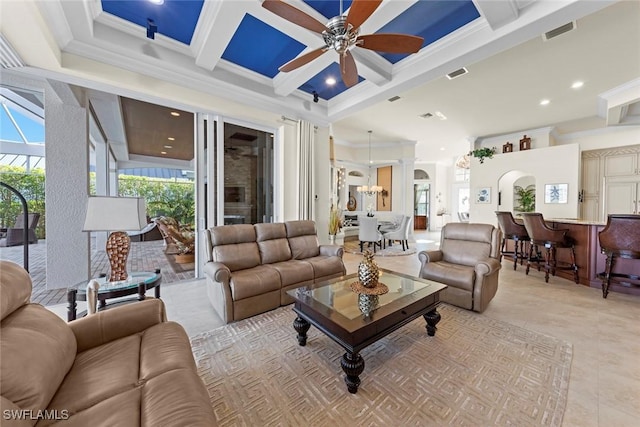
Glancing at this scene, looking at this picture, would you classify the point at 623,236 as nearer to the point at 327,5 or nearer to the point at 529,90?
A: the point at 529,90

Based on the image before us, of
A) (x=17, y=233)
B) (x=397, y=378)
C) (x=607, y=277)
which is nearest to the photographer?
(x=397, y=378)

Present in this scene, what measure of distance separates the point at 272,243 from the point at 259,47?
2.65 metres

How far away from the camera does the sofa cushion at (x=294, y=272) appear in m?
3.02

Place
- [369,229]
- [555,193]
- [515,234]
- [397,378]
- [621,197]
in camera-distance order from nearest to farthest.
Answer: [397,378]
[515,234]
[621,197]
[555,193]
[369,229]

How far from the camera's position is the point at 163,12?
276cm

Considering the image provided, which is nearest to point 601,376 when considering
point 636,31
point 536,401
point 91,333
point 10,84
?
point 536,401

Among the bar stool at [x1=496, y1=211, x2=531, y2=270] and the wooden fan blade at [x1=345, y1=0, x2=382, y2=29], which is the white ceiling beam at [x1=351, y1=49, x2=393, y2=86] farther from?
the bar stool at [x1=496, y1=211, x2=531, y2=270]

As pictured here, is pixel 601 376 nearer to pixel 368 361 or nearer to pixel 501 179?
pixel 368 361

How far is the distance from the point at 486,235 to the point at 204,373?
3.40 meters

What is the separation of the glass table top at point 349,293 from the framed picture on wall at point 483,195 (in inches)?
249

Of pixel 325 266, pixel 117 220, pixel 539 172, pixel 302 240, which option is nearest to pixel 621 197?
pixel 539 172

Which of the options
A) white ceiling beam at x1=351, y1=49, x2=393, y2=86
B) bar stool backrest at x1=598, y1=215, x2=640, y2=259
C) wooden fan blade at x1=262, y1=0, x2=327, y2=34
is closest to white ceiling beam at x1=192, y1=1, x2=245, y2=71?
wooden fan blade at x1=262, y1=0, x2=327, y2=34

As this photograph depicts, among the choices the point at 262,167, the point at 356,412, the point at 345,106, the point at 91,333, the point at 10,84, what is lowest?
the point at 356,412

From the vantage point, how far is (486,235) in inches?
128
